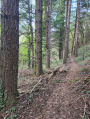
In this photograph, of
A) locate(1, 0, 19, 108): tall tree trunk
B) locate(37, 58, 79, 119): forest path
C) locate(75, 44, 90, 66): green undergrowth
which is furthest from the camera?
locate(75, 44, 90, 66): green undergrowth

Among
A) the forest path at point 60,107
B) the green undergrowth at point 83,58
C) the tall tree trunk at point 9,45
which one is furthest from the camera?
the green undergrowth at point 83,58

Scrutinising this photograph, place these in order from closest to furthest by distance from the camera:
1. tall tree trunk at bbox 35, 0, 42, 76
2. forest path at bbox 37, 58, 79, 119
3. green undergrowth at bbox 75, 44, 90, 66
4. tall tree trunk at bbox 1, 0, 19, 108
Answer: forest path at bbox 37, 58, 79, 119 < tall tree trunk at bbox 1, 0, 19, 108 < tall tree trunk at bbox 35, 0, 42, 76 < green undergrowth at bbox 75, 44, 90, 66

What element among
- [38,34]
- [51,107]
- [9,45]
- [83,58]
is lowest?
[51,107]

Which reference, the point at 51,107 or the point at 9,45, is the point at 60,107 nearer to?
the point at 51,107

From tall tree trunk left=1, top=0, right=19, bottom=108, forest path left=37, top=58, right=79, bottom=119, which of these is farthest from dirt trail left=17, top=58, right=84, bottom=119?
tall tree trunk left=1, top=0, right=19, bottom=108

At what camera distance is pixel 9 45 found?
99.6 inches

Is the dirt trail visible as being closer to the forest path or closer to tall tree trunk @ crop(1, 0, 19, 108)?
the forest path

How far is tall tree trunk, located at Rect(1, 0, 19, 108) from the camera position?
2.43 m

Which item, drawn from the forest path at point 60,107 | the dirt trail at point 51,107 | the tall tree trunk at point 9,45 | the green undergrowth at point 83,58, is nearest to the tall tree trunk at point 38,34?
the dirt trail at point 51,107

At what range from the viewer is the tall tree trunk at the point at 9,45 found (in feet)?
7.98

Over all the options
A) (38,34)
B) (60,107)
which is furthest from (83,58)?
(60,107)

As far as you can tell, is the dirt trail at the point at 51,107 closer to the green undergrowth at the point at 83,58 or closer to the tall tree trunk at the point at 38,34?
the tall tree trunk at the point at 38,34

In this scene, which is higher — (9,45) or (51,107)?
(9,45)

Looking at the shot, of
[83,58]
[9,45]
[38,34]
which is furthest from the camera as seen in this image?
[83,58]
